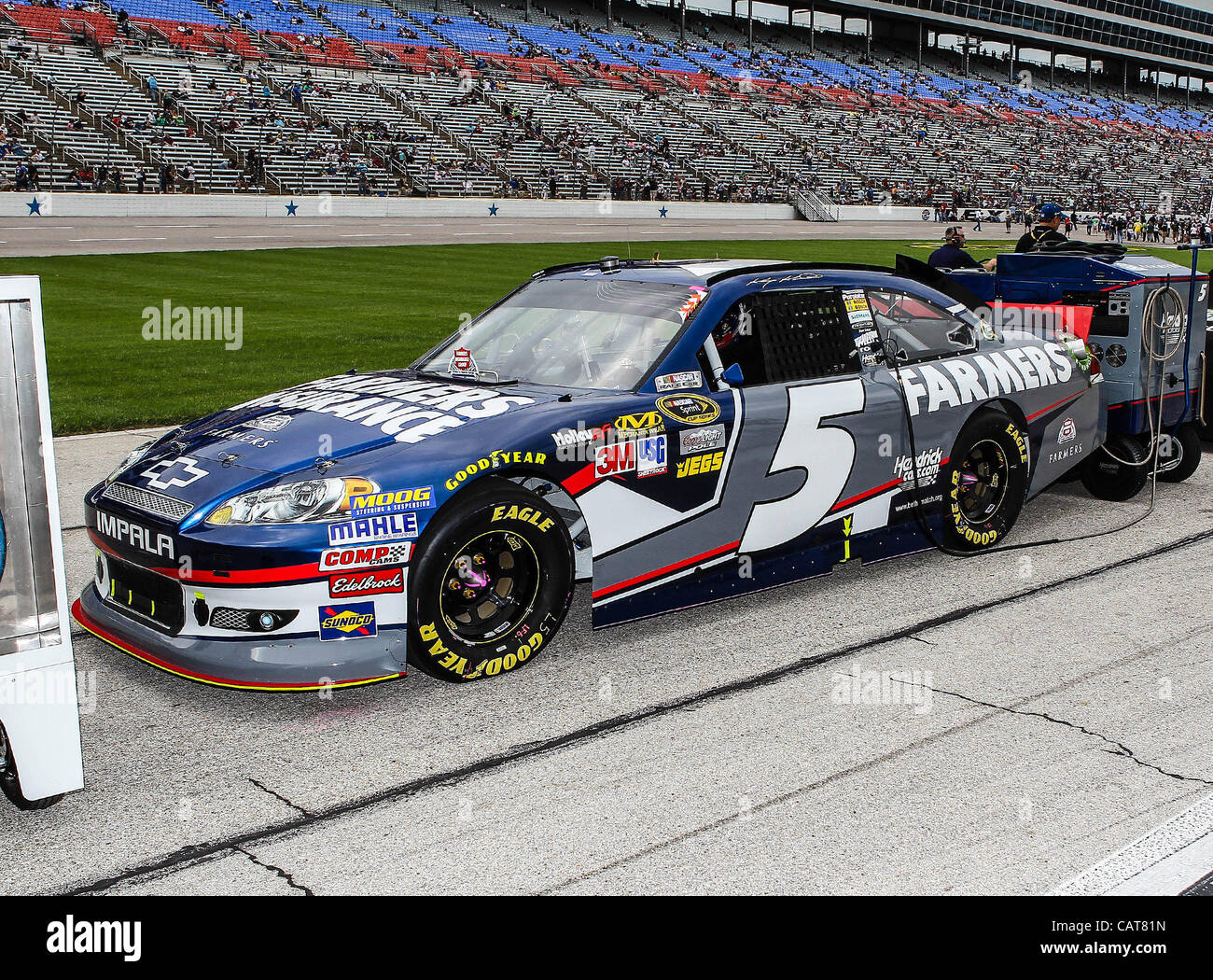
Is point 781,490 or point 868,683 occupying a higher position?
point 781,490

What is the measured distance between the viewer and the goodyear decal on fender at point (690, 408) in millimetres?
5211

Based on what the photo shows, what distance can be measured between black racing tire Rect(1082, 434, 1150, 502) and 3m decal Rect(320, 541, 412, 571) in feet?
17.4

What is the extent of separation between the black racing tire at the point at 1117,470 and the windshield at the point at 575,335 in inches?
151

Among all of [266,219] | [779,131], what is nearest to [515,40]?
[779,131]

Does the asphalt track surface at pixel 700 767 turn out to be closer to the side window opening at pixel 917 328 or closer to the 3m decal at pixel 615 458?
the 3m decal at pixel 615 458

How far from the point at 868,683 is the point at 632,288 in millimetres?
2205

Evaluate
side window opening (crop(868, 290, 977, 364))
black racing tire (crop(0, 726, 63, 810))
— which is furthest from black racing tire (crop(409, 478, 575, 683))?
side window opening (crop(868, 290, 977, 364))

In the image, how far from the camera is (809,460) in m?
5.69

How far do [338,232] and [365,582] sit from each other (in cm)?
3134

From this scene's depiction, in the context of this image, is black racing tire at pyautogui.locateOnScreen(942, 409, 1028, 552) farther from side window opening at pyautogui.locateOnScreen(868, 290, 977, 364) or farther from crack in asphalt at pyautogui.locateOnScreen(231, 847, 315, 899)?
crack in asphalt at pyautogui.locateOnScreen(231, 847, 315, 899)

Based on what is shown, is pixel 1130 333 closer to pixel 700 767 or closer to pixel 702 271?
pixel 702 271
